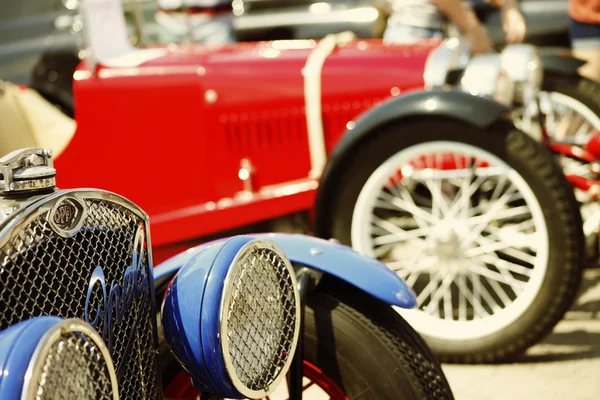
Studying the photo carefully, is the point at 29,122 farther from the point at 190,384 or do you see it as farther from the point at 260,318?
the point at 260,318

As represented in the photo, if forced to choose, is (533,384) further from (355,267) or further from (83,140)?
(83,140)

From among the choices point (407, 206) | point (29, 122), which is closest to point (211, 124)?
point (29, 122)

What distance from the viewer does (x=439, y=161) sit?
273cm

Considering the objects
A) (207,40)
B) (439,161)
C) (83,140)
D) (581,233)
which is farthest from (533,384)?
(207,40)

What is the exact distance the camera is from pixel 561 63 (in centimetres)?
374

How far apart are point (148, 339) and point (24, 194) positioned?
14.0 inches

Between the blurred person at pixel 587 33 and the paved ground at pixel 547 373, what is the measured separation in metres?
1.57

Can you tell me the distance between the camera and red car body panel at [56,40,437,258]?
9.66ft

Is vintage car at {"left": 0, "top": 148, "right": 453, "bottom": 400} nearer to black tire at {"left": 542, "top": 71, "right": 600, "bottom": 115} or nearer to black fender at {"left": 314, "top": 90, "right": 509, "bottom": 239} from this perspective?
black fender at {"left": 314, "top": 90, "right": 509, "bottom": 239}

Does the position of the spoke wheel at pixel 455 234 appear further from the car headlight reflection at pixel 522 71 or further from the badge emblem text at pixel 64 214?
the badge emblem text at pixel 64 214

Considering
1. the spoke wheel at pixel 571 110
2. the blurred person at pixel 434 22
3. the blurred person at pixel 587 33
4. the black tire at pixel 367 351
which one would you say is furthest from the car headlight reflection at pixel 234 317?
the blurred person at pixel 587 33

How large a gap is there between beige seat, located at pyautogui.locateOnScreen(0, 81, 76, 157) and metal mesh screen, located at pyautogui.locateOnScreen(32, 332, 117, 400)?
1.69 metres

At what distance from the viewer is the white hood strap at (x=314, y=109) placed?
2.95m

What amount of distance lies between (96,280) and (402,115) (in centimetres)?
142
